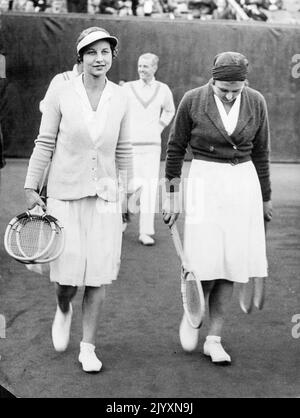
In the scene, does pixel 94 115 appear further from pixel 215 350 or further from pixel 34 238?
pixel 215 350

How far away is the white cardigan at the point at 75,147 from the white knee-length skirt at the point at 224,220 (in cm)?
52

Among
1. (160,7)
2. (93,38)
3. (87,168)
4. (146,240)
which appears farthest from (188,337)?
(160,7)

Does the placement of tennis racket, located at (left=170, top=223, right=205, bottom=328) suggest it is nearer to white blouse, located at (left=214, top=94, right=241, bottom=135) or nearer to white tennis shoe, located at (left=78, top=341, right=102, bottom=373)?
white tennis shoe, located at (left=78, top=341, right=102, bottom=373)

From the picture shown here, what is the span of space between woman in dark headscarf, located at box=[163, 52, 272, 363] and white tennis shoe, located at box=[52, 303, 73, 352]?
31.6 inches

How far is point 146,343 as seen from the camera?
527 centimetres

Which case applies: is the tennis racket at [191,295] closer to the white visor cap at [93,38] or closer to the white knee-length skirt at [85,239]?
the white knee-length skirt at [85,239]

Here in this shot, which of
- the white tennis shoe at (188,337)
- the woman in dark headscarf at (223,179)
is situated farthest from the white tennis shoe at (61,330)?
the woman in dark headscarf at (223,179)

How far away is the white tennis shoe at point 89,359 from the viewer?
470 centimetres

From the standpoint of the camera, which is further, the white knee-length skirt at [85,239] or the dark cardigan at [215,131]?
the dark cardigan at [215,131]

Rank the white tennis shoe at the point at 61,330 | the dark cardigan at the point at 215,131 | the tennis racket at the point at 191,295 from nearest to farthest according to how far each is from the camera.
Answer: the tennis racket at the point at 191,295 → the dark cardigan at the point at 215,131 → the white tennis shoe at the point at 61,330

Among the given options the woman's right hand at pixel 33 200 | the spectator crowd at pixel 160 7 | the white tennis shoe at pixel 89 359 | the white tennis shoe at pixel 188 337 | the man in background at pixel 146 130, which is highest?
the woman's right hand at pixel 33 200

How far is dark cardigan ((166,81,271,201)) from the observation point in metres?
4.78

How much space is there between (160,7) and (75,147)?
1249 cm

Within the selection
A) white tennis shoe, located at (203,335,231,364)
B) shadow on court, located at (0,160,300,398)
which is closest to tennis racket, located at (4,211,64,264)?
shadow on court, located at (0,160,300,398)
